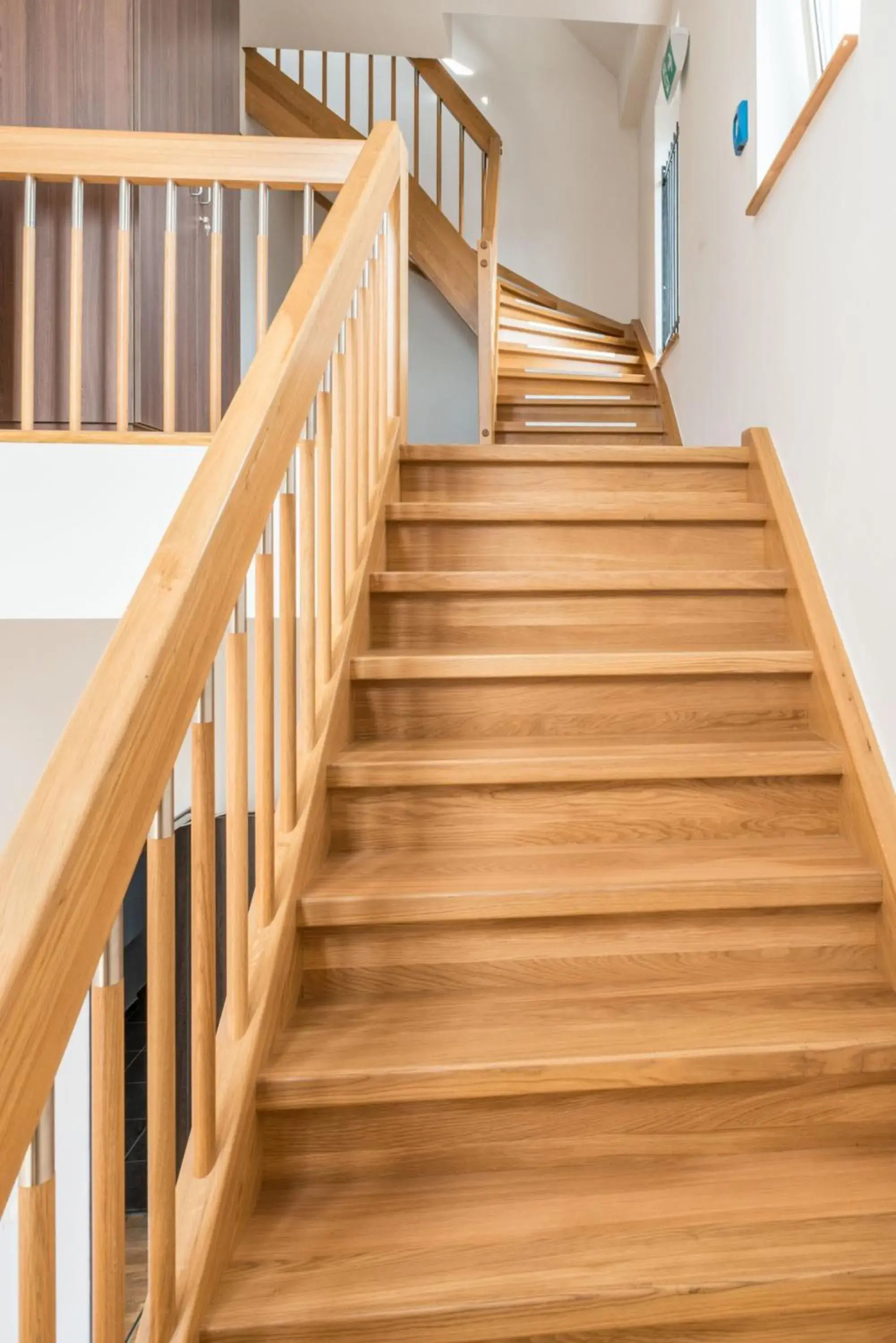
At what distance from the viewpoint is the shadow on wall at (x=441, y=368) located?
5297 millimetres

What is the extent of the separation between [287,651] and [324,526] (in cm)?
29

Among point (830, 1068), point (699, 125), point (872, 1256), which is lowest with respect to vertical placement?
point (872, 1256)

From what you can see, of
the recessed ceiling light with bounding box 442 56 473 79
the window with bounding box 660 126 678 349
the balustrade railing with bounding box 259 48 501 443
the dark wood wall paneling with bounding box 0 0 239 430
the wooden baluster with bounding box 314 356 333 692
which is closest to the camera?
the wooden baluster with bounding box 314 356 333 692

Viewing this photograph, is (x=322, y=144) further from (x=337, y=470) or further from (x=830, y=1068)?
(x=830, y=1068)

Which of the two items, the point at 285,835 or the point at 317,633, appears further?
the point at 317,633

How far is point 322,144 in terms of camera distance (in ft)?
7.14

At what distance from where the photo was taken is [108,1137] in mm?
710

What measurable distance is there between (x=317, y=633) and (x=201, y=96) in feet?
8.93

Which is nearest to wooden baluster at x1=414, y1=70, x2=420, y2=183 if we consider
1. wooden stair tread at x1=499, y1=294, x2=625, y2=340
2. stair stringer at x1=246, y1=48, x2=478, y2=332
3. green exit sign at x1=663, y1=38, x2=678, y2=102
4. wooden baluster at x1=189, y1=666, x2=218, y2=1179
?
stair stringer at x1=246, y1=48, x2=478, y2=332

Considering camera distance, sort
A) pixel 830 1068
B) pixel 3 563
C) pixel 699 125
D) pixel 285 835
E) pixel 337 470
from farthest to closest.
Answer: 1. pixel 699 125
2. pixel 3 563
3. pixel 337 470
4. pixel 285 835
5. pixel 830 1068

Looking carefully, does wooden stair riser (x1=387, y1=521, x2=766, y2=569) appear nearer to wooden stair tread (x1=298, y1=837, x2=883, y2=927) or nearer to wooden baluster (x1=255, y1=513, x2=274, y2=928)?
wooden stair tread (x1=298, y1=837, x2=883, y2=927)

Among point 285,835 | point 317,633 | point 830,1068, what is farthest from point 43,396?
point 830,1068

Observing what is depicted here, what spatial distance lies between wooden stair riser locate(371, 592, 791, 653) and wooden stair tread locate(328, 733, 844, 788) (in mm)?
368

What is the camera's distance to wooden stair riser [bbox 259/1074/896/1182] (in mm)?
1140
